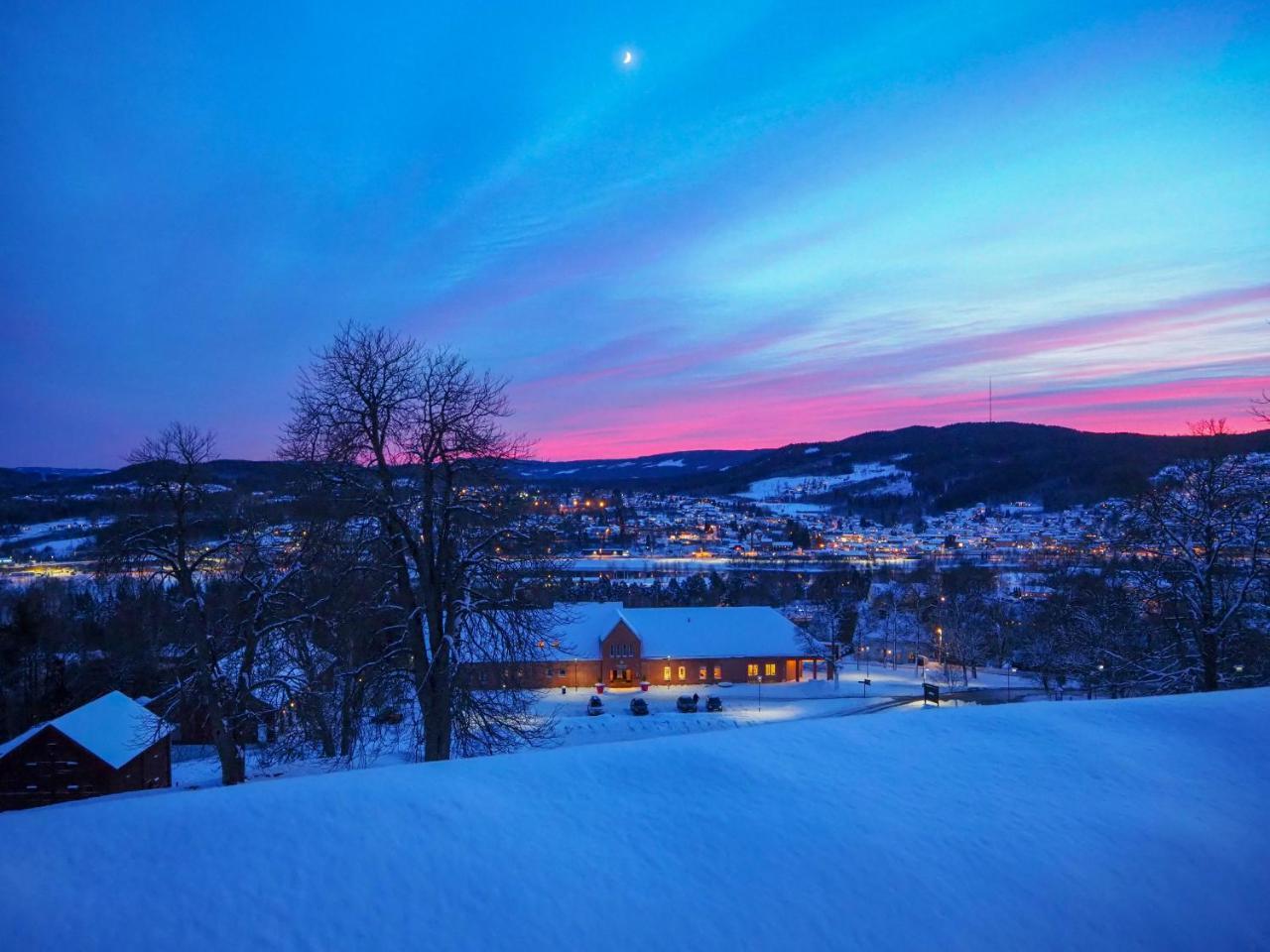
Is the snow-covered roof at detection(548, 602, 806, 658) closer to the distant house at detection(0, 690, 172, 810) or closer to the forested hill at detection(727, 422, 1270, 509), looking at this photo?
the distant house at detection(0, 690, 172, 810)

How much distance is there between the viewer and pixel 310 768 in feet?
49.0

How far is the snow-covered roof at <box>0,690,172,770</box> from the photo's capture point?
1705cm

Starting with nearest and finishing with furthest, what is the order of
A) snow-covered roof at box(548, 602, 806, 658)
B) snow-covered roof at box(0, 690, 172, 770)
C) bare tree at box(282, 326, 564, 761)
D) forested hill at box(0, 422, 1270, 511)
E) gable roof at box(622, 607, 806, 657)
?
bare tree at box(282, 326, 564, 761)
snow-covered roof at box(0, 690, 172, 770)
snow-covered roof at box(548, 602, 806, 658)
gable roof at box(622, 607, 806, 657)
forested hill at box(0, 422, 1270, 511)

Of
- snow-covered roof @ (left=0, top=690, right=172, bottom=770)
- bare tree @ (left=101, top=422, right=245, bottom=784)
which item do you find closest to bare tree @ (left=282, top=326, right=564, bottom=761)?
bare tree @ (left=101, top=422, right=245, bottom=784)

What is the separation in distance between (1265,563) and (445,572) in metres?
15.8

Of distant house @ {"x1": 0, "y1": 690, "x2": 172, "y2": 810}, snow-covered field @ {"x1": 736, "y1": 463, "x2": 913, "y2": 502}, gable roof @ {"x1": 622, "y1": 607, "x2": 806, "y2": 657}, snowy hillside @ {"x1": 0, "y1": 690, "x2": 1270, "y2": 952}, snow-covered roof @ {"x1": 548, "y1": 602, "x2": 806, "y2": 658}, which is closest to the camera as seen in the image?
snowy hillside @ {"x1": 0, "y1": 690, "x2": 1270, "y2": 952}

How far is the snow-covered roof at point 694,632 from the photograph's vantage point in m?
35.2

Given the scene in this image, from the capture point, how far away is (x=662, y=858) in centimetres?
457

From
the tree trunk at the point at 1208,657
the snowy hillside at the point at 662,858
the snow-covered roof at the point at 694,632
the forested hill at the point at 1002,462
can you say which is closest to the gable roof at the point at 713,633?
the snow-covered roof at the point at 694,632

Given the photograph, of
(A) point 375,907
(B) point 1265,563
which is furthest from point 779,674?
(A) point 375,907

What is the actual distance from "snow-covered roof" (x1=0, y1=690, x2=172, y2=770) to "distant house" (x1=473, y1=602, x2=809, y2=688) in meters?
17.7

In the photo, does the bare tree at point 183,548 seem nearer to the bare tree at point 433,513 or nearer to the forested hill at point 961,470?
the bare tree at point 433,513

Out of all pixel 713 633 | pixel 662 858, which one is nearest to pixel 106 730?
pixel 662 858

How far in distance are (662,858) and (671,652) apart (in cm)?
3134
